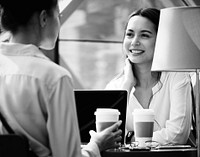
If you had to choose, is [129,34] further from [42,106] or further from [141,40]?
[42,106]

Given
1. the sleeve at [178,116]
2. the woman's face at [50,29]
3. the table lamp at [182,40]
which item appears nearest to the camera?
the woman's face at [50,29]

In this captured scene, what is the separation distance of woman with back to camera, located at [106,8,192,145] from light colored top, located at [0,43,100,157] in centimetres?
140

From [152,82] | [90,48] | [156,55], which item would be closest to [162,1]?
[90,48]

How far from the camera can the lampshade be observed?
8.55 ft

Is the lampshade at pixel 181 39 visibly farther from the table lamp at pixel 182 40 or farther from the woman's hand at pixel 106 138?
the woman's hand at pixel 106 138

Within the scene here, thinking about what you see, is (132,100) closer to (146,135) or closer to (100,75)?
(146,135)

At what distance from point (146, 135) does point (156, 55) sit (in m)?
0.40

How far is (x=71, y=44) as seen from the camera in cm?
639

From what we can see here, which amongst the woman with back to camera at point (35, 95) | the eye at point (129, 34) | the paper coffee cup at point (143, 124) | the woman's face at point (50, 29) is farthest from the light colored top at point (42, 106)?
the eye at point (129, 34)

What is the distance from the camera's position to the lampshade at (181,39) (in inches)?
103

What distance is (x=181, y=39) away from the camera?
8.65 feet

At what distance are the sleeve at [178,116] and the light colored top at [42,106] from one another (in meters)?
1.34

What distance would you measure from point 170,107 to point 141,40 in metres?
0.44

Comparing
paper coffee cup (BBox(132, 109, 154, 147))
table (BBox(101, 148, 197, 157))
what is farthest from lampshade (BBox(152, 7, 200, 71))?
table (BBox(101, 148, 197, 157))
